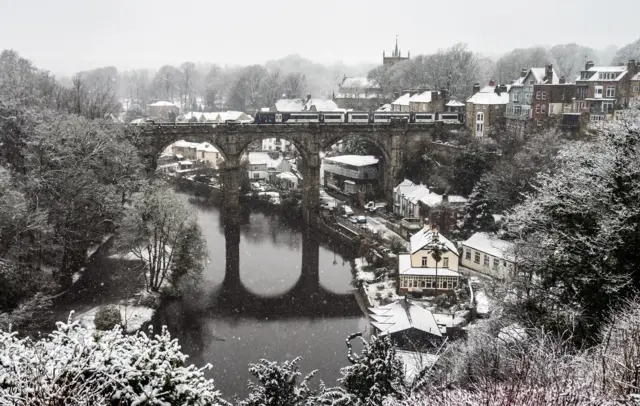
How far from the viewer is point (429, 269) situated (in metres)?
32.8

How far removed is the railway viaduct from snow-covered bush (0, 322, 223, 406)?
39970mm

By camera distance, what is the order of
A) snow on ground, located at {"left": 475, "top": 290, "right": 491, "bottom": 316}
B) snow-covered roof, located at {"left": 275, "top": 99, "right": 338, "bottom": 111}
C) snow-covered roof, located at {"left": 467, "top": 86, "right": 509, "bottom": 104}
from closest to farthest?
snow on ground, located at {"left": 475, "top": 290, "right": 491, "bottom": 316} → snow-covered roof, located at {"left": 467, "top": 86, "right": 509, "bottom": 104} → snow-covered roof, located at {"left": 275, "top": 99, "right": 338, "bottom": 111}

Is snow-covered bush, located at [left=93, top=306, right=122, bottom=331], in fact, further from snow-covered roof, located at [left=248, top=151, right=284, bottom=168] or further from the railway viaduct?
snow-covered roof, located at [left=248, top=151, right=284, bottom=168]

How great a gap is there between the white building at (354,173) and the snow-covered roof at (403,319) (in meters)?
29.7

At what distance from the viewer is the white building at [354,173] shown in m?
56.9

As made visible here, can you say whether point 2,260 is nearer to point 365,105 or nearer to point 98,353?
point 98,353

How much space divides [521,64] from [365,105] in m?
26.5

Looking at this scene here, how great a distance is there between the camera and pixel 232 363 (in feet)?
83.5

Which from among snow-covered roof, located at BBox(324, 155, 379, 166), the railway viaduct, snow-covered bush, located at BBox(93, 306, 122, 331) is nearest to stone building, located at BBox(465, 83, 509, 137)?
the railway viaduct

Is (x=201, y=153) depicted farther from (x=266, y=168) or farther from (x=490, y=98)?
(x=490, y=98)

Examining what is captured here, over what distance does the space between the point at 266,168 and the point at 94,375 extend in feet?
196

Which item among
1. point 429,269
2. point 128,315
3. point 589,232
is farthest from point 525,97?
point 128,315

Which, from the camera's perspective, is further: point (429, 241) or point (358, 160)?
point (358, 160)

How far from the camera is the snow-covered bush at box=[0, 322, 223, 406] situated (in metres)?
8.20
